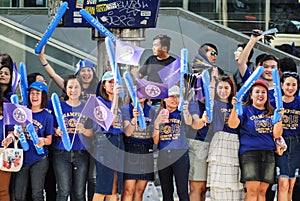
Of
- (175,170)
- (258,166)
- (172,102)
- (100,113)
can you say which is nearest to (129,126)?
(100,113)

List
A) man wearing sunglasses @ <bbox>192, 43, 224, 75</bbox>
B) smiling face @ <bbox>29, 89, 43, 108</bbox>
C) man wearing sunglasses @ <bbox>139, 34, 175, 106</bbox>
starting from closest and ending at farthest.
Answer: smiling face @ <bbox>29, 89, 43, 108</bbox>
man wearing sunglasses @ <bbox>192, 43, 224, 75</bbox>
man wearing sunglasses @ <bbox>139, 34, 175, 106</bbox>

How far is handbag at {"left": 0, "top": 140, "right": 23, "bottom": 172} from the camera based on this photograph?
7496mm

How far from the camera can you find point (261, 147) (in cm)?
781

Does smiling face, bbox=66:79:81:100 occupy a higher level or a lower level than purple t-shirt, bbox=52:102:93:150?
higher

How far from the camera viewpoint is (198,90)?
7.98m

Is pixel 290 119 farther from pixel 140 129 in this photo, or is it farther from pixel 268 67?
pixel 140 129

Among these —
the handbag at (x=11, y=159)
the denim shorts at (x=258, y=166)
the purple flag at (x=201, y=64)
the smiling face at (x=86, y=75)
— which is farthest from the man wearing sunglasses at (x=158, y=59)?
the handbag at (x=11, y=159)

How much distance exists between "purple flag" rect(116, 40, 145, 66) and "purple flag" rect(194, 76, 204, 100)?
562 mm

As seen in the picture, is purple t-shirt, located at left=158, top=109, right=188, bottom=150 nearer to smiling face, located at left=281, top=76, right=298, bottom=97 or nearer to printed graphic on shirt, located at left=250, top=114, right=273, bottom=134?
printed graphic on shirt, located at left=250, top=114, right=273, bottom=134

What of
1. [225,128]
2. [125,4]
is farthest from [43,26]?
[225,128]

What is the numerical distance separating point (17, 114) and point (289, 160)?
7.72 feet

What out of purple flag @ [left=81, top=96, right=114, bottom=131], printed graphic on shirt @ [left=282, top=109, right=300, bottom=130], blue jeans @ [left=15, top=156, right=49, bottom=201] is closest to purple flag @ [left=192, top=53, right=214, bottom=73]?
printed graphic on shirt @ [left=282, top=109, right=300, bottom=130]

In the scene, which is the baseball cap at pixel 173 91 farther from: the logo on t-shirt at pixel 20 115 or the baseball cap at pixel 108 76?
the logo on t-shirt at pixel 20 115

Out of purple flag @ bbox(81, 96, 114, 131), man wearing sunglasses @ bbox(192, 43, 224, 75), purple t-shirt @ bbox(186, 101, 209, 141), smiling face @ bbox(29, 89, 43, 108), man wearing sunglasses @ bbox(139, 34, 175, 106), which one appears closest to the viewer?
purple flag @ bbox(81, 96, 114, 131)
